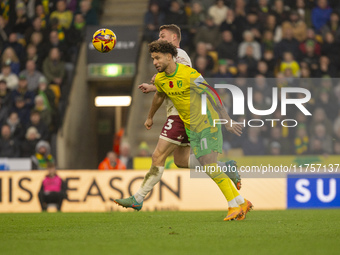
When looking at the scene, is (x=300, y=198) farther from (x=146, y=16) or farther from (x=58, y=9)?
(x=58, y=9)

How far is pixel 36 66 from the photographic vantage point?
17.3m

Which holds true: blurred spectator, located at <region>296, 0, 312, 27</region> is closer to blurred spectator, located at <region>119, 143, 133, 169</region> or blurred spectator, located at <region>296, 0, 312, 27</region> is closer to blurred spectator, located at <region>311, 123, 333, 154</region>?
blurred spectator, located at <region>311, 123, 333, 154</region>

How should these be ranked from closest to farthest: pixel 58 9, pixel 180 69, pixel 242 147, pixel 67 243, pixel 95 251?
pixel 95 251 < pixel 67 243 < pixel 180 69 < pixel 242 147 < pixel 58 9

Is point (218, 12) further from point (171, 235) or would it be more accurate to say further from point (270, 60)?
point (171, 235)

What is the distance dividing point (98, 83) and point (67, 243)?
12.2 metres

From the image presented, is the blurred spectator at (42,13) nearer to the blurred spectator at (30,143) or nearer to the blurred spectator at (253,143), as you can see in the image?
the blurred spectator at (30,143)

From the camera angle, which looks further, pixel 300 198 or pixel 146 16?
pixel 146 16

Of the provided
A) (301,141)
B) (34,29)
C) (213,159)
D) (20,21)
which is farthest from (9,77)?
(213,159)

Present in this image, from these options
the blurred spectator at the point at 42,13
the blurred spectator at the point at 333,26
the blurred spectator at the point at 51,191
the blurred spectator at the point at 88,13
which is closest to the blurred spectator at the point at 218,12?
the blurred spectator at the point at 333,26

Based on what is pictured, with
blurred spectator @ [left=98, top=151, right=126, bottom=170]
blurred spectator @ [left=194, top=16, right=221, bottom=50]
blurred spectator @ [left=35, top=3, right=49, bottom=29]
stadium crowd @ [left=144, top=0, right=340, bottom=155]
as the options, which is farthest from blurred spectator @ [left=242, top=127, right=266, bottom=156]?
blurred spectator @ [left=35, top=3, right=49, bottom=29]

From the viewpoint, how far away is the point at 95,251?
19.5 ft

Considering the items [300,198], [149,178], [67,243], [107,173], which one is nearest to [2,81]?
[107,173]

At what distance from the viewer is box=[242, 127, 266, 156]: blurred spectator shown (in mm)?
13648

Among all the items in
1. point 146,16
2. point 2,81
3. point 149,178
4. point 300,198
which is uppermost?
point 146,16
